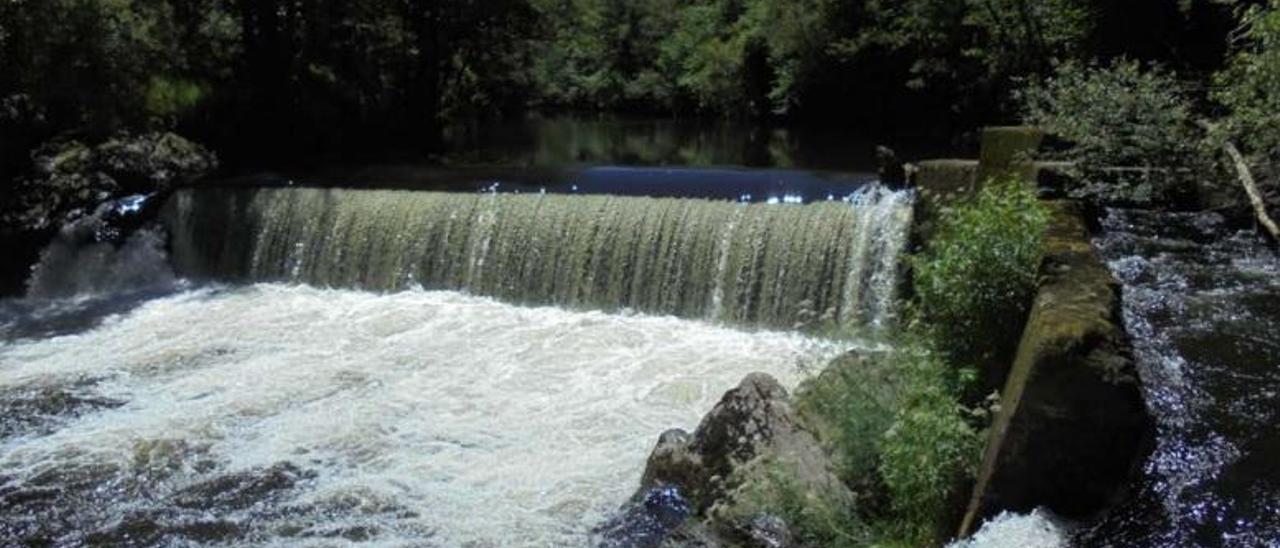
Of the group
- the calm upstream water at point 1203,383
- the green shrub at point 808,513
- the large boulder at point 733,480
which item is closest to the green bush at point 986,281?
the calm upstream water at point 1203,383

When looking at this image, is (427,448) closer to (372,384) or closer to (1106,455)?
(372,384)

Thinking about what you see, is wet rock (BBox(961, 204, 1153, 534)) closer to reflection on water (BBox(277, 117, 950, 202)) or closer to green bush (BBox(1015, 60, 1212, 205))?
green bush (BBox(1015, 60, 1212, 205))

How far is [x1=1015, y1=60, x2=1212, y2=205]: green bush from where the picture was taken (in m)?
10.7

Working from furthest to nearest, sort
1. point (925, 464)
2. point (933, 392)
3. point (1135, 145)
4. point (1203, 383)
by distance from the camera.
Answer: point (1135, 145)
point (1203, 383)
point (933, 392)
point (925, 464)

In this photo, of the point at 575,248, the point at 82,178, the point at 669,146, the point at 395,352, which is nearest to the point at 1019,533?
the point at 395,352

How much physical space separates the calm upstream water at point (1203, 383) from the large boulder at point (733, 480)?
1581 mm

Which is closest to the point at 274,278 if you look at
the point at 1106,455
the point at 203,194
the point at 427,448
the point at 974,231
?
the point at 203,194

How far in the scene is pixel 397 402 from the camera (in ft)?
30.0

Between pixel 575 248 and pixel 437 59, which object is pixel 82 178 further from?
pixel 437 59

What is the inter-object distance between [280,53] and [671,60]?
2222 centimetres

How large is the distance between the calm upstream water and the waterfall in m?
2.55

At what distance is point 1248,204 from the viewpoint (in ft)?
33.2

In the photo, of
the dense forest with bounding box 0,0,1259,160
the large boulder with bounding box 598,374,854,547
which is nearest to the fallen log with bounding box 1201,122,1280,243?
the dense forest with bounding box 0,0,1259,160

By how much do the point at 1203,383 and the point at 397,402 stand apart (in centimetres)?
599
